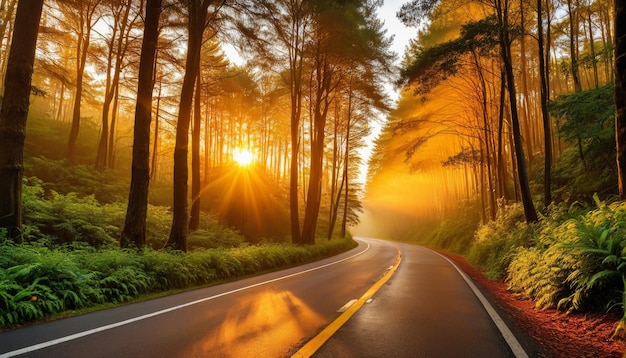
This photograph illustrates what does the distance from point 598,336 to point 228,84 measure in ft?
87.5

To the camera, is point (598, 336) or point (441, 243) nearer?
point (598, 336)

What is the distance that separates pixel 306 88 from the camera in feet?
77.9

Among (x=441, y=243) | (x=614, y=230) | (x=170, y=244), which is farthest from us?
(x=441, y=243)

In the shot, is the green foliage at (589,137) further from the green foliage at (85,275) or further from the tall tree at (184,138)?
the tall tree at (184,138)

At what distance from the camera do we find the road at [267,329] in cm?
398

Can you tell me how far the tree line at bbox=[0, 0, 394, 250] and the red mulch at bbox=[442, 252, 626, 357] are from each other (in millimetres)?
9552

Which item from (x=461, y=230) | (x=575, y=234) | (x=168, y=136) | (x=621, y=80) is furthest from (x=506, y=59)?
(x=168, y=136)

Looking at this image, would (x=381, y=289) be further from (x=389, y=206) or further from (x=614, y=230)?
(x=389, y=206)

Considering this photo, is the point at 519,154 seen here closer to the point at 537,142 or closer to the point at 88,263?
the point at 88,263

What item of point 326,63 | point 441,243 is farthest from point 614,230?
point 441,243

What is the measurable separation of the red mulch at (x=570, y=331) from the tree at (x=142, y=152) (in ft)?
30.8

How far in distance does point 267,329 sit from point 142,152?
7673 mm

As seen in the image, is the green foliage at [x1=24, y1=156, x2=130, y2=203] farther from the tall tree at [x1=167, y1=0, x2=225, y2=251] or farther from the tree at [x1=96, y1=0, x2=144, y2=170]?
the tall tree at [x1=167, y1=0, x2=225, y2=251]

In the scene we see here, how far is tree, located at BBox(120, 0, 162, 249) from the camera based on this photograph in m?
10.2
